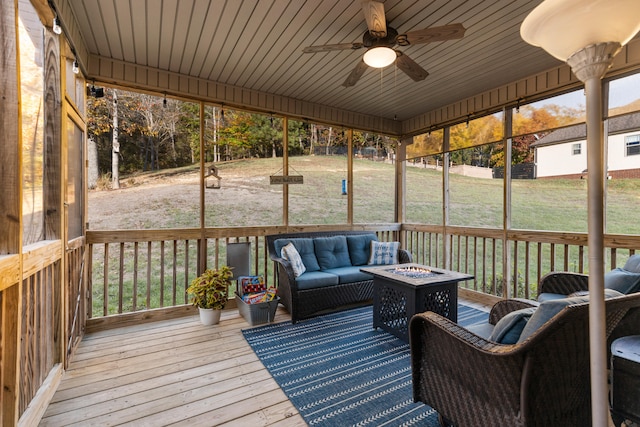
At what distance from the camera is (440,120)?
16.1 feet

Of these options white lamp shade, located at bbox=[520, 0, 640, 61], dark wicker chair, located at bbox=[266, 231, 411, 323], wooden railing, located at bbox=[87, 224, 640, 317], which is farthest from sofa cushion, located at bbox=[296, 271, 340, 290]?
white lamp shade, located at bbox=[520, 0, 640, 61]

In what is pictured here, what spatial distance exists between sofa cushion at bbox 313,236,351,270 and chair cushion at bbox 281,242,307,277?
0.39 m

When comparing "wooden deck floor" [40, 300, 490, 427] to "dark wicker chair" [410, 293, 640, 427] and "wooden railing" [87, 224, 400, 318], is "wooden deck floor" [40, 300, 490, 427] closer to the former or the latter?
"wooden railing" [87, 224, 400, 318]

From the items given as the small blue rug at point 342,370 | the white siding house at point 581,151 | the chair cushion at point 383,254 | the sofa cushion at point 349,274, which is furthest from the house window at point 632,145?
the sofa cushion at point 349,274

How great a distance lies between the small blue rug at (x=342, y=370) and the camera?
196 cm

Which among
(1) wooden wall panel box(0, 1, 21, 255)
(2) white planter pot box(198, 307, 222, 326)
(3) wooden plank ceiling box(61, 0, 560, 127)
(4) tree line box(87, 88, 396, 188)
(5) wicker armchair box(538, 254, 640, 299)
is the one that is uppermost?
(3) wooden plank ceiling box(61, 0, 560, 127)

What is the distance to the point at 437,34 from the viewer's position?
230 centimetres

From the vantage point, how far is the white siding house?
300cm

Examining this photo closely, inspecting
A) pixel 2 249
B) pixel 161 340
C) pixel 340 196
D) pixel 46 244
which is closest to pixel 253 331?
pixel 161 340

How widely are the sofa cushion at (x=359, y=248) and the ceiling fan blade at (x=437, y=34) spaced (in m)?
2.80

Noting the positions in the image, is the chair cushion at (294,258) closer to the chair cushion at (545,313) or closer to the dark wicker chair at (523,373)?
the dark wicker chair at (523,373)

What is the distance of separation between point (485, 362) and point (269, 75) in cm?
367

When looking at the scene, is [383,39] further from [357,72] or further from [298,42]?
[298,42]

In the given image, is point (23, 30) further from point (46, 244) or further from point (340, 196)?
point (340, 196)
